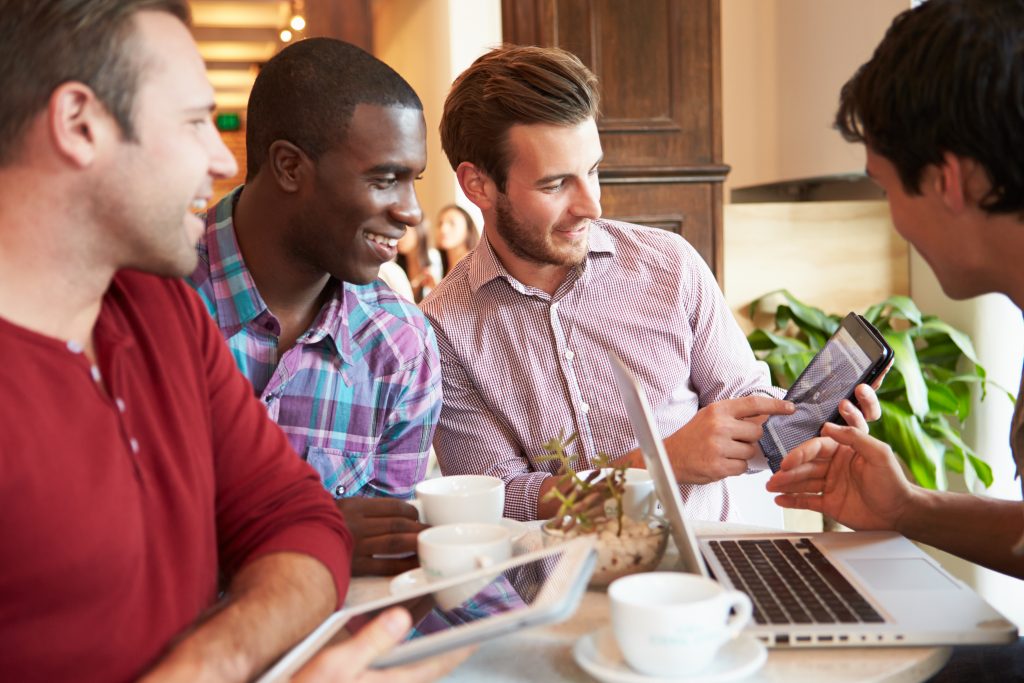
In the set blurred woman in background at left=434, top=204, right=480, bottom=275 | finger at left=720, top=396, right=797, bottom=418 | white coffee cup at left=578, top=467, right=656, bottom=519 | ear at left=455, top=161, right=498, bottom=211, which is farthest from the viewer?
blurred woman in background at left=434, top=204, right=480, bottom=275

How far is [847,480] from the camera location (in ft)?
4.63

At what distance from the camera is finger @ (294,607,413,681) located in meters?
0.90

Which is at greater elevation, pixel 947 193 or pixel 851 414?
pixel 947 193

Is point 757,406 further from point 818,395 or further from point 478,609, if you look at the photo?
point 478,609

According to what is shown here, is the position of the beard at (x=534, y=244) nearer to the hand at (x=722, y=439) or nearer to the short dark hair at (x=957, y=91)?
the hand at (x=722, y=439)

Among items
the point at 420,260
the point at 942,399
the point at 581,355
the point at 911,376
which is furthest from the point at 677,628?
the point at 420,260

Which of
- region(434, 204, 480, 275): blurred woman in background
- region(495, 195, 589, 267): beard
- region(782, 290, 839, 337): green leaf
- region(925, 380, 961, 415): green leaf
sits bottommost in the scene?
region(925, 380, 961, 415): green leaf

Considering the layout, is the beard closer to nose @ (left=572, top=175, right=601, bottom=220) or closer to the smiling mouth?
nose @ (left=572, top=175, right=601, bottom=220)

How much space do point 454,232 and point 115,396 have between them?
4557mm

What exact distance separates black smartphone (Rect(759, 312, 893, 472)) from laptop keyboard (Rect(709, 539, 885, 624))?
0.90 feet

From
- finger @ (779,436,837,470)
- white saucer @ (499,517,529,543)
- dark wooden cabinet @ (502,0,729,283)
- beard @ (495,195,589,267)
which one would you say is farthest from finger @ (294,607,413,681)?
dark wooden cabinet @ (502,0,729,283)

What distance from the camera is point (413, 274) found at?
6277mm

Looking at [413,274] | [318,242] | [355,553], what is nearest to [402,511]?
[355,553]

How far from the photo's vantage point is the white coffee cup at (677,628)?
876 mm
